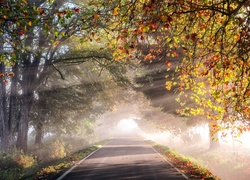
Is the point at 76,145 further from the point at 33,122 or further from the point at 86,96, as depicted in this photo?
the point at 86,96

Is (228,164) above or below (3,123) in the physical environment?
below

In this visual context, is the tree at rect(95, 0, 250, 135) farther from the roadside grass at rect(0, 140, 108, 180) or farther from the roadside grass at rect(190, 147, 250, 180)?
the roadside grass at rect(190, 147, 250, 180)

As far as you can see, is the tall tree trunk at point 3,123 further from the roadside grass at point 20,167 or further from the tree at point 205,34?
the tree at point 205,34

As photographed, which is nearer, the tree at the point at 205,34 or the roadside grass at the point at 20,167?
the tree at the point at 205,34

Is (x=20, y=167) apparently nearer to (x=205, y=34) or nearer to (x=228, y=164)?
(x=205, y=34)

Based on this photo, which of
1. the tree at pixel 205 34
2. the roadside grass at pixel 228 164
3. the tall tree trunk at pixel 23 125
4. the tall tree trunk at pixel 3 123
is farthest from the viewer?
the roadside grass at pixel 228 164

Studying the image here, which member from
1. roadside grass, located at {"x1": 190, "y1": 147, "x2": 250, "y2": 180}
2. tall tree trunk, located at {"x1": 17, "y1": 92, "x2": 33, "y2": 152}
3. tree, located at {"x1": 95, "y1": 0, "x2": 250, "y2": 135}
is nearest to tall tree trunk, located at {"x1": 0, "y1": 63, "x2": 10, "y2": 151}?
tall tree trunk, located at {"x1": 17, "y1": 92, "x2": 33, "y2": 152}

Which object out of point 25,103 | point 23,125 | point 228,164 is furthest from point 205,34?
point 228,164

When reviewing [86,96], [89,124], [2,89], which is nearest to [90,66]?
[86,96]

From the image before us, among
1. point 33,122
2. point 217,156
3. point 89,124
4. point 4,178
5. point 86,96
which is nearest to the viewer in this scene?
point 4,178

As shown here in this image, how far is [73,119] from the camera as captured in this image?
30.8 m

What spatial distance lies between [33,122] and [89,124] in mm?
20252

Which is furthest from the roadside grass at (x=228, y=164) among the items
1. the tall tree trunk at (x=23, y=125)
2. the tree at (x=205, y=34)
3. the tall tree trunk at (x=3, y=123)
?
the tall tree trunk at (x=3, y=123)

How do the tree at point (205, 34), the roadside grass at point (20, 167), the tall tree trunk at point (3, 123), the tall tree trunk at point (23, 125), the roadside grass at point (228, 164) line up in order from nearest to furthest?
the tree at point (205, 34) → the roadside grass at point (20, 167) → the tall tree trunk at point (3, 123) → the tall tree trunk at point (23, 125) → the roadside grass at point (228, 164)
